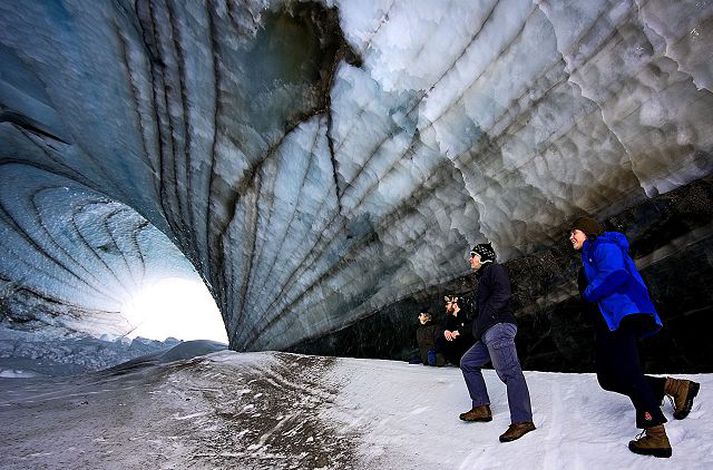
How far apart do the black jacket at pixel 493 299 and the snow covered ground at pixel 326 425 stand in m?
0.53

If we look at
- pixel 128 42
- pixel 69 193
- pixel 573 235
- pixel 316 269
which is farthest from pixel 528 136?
pixel 69 193

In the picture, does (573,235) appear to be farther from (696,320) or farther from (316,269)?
(316,269)

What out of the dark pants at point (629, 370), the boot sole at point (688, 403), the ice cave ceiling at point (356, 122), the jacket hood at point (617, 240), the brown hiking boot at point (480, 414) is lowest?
the boot sole at point (688, 403)

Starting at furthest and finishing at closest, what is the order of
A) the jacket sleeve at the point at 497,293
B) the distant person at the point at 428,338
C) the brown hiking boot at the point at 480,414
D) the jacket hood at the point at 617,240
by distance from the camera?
1. the distant person at the point at 428,338
2. the brown hiking boot at the point at 480,414
3. the jacket sleeve at the point at 497,293
4. the jacket hood at the point at 617,240

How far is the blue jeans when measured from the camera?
195 centimetres

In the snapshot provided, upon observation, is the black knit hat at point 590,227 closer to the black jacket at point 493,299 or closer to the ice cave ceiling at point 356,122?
the black jacket at point 493,299

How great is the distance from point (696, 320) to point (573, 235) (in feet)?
3.39

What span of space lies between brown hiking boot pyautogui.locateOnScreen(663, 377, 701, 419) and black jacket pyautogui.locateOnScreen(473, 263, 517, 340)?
0.65 m

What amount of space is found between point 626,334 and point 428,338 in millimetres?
2106

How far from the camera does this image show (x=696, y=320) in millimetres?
2197

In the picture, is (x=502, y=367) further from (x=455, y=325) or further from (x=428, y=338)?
(x=428, y=338)

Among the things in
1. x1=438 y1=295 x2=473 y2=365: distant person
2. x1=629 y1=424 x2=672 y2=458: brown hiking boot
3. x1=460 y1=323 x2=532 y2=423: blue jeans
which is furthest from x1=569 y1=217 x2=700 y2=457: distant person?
x1=438 y1=295 x2=473 y2=365: distant person

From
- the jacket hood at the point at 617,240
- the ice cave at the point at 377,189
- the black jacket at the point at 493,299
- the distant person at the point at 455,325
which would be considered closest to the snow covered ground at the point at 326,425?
the ice cave at the point at 377,189

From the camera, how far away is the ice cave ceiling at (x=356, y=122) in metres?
2.22
